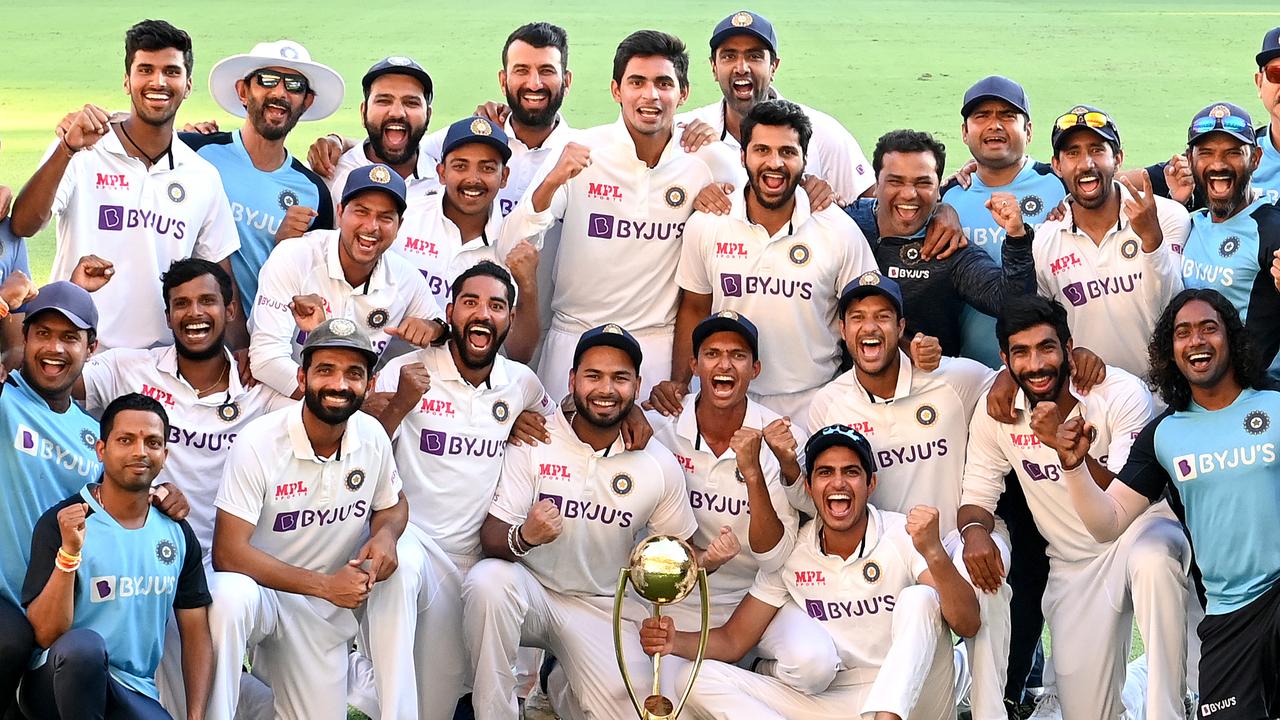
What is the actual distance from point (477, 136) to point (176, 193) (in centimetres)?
120

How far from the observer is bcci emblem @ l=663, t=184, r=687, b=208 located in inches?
249

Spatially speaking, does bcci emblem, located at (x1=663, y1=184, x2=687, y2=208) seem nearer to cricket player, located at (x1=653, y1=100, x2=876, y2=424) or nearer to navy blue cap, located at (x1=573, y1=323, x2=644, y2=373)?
cricket player, located at (x1=653, y1=100, x2=876, y2=424)

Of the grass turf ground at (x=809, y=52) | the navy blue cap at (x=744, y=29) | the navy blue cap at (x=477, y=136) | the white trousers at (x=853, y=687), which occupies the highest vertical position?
the grass turf ground at (x=809, y=52)

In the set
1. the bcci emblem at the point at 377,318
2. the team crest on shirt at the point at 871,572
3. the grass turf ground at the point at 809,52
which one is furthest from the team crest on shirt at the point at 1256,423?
the grass turf ground at the point at 809,52

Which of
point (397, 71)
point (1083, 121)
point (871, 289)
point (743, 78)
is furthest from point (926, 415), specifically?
point (397, 71)

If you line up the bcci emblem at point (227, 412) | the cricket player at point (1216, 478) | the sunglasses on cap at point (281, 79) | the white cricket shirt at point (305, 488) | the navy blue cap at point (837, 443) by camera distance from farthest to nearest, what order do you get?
the sunglasses on cap at point (281, 79) → the bcci emblem at point (227, 412) → the navy blue cap at point (837, 443) → the white cricket shirt at point (305, 488) → the cricket player at point (1216, 478)

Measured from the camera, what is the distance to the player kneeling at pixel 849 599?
527 cm

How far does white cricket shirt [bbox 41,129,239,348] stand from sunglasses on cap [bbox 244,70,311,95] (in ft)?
1.77

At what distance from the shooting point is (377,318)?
5.90 m

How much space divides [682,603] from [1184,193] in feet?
8.89

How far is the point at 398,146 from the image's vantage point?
643 centimetres

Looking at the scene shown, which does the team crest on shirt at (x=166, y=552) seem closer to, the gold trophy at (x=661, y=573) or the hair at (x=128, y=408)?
the hair at (x=128, y=408)

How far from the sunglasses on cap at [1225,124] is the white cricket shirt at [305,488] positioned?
3.22m

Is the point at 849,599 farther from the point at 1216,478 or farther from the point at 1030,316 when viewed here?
the point at 1216,478
